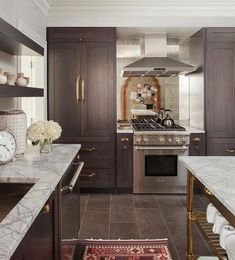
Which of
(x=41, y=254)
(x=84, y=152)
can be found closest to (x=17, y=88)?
(x=41, y=254)

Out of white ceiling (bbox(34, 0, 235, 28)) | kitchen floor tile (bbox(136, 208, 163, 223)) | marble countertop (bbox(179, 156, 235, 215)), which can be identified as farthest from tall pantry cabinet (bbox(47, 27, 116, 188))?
marble countertop (bbox(179, 156, 235, 215))

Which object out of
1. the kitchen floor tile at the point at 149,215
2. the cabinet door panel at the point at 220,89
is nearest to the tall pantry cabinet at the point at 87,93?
the kitchen floor tile at the point at 149,215

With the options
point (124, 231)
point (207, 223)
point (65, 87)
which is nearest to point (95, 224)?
point (124, 231)

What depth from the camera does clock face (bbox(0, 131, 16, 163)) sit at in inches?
82.4

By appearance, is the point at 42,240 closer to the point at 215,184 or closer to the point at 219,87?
the point at 215,184

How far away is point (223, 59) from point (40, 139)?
9.65ft

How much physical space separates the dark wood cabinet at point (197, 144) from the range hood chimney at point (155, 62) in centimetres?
97

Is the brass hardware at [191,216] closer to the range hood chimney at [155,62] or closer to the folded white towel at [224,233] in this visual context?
the folded white towel at [224,233]

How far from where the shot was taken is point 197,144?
4.48 m

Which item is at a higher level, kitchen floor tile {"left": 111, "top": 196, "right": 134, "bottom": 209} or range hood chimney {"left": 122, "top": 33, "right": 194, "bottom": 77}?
range hood chimney {"left": 122, "top": 33, "right": 194, "bottom": 77}

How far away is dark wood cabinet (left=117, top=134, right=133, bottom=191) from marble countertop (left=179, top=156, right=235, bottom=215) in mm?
2094

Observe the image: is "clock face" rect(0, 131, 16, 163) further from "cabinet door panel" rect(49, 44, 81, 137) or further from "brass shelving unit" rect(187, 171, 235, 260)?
"cabinet door panel" rect(49, 44, 81, 137)

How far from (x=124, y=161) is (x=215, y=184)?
9.38 feet

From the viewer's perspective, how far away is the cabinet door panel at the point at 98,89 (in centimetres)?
447
